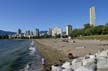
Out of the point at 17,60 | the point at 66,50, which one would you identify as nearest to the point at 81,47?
the point at 66,50

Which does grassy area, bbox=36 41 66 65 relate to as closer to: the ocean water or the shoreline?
the shoreline

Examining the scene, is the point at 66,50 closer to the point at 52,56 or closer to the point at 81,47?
the point at 81,47

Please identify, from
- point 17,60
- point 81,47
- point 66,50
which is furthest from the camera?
point 81,47

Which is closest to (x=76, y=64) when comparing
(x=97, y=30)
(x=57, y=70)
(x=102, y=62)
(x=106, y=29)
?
(x=57, y=70)

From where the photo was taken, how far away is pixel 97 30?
15488 cm

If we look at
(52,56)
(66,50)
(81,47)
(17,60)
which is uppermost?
(81,47)

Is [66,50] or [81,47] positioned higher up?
[81,47]

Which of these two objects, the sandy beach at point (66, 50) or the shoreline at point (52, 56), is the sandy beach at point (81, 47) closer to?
the sandy beach at point (66, 50)

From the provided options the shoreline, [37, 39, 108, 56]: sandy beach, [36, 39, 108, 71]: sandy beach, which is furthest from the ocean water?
[37, 39, 108, 56]: sandy beach

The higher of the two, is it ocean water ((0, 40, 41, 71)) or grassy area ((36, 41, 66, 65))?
grassy area ((36, 41, 66, 65))

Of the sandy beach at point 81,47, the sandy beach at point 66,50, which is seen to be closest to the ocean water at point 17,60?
the sandy beach at point 66,50

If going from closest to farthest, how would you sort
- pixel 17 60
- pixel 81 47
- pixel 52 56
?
pixel 17 60, pixel 52 56, pixel 81 47

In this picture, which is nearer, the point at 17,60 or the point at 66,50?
the point at 17,60

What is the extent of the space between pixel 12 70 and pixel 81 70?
13732 mm
